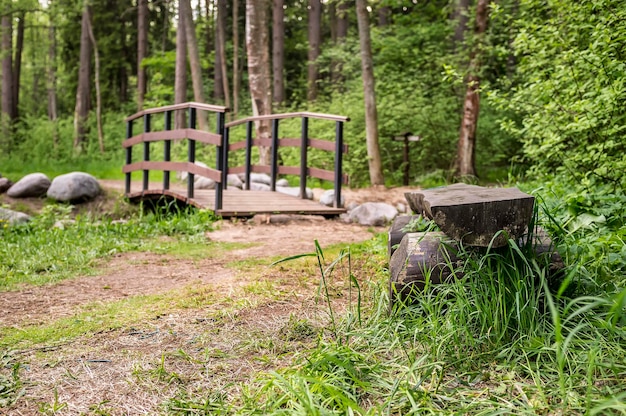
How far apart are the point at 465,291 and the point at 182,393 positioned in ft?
4.48

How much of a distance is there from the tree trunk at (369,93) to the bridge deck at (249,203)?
10.0ft

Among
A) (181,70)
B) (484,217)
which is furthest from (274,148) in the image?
(181,70)

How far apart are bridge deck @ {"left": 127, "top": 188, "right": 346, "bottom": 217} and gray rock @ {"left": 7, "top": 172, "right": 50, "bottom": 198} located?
8.59 feet

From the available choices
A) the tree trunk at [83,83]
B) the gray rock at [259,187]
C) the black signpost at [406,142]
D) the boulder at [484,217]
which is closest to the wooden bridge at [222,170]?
the gray rock at [259,187]

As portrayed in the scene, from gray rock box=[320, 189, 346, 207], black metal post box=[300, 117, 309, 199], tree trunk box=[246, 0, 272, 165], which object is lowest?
gray rock box=[320, 189, 346, 207]

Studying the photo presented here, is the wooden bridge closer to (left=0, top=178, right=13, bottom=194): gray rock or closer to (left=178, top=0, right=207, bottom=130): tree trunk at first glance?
(left=0, top=178, right=13, bottom=194): gray rock

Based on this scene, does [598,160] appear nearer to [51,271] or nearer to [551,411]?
[551,411]

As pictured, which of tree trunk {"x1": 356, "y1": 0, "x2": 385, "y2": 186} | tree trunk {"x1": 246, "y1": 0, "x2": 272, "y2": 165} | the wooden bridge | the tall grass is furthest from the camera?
tree trunk {"x1": 246, "y1": 0, "x2": 272, "y2": 165}

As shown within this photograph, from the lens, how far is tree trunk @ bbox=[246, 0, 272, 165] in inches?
480

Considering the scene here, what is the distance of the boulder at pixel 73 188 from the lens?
36.1 feet

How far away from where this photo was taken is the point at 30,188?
1135 cm

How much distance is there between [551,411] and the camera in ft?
6.71

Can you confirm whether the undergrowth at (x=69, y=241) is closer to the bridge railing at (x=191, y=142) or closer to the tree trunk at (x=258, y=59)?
the bridge railing at (x=191, y=142)

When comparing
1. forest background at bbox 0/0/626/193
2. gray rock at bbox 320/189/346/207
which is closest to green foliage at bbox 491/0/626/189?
forest background at bbox 0/0/626/193
